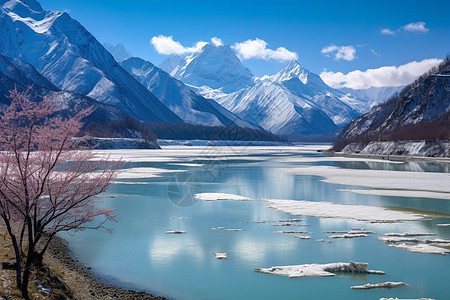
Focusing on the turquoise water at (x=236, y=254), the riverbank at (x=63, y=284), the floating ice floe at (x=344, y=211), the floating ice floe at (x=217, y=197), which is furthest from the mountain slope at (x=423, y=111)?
the riverbank at (x=63, y=284)

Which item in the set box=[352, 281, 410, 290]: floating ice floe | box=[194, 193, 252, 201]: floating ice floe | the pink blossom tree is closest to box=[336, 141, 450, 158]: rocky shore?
box=[194, 193, 252, 201]: floating ice floe

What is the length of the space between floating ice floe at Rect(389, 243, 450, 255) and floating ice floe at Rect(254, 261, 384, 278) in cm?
521

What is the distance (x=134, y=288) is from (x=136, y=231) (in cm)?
1103

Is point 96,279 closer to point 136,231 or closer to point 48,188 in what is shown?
point 48,188

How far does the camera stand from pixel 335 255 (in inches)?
955

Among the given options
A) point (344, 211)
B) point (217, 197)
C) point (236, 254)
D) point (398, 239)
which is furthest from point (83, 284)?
point (217, 197)

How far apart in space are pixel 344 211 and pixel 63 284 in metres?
25.4

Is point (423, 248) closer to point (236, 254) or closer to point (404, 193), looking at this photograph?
point (236, 254)

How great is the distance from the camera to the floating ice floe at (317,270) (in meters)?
21.1

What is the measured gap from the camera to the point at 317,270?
846 inches

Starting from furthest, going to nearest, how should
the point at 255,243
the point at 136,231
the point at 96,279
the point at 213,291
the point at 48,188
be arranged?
1. the point at 136,231
2. the point at 255,243
3. the point at 96,279
4. the point at 213,291
5. the point at 48,188

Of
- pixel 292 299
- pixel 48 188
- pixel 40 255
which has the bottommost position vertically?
pixel 292 299

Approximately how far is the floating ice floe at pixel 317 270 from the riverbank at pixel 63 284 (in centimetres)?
598

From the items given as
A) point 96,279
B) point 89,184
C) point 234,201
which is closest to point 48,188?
point 89,184
